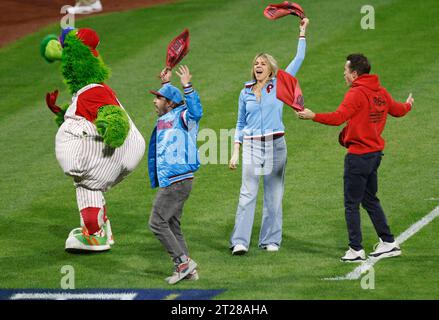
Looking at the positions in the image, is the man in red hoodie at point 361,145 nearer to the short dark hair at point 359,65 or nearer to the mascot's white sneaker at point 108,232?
the short dark hair at point 359,65

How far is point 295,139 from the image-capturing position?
14844 mm

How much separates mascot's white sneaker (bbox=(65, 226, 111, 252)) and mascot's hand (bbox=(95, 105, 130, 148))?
3.05ft

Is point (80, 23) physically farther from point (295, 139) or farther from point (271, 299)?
point (271, 299)

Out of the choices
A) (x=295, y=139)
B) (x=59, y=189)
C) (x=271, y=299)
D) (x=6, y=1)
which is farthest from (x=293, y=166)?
(x=6, y=1)

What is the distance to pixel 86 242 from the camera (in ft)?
36.1

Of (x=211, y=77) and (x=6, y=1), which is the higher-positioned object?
(x=6, y=1)

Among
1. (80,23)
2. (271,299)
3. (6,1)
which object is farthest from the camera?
(6,1)

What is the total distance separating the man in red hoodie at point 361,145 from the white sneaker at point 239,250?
0.98 meters

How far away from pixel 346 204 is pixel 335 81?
21.4ft

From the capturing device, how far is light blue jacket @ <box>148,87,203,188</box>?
32.7 ft

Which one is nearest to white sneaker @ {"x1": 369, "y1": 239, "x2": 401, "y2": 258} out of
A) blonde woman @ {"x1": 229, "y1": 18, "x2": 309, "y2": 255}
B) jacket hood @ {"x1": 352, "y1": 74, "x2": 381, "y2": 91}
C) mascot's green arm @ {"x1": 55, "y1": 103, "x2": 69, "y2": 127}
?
blonde woman @ {"x1": 229, "y1": 18, "x2": 309, "y2": 255}

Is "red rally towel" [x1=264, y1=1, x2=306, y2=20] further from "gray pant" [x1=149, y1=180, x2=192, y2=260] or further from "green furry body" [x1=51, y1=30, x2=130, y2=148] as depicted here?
"gray pant" [x1=149, y1=180, x2=192, y2=260]

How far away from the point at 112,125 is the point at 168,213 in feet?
4.13

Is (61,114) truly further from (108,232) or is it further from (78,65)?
(108,232)
